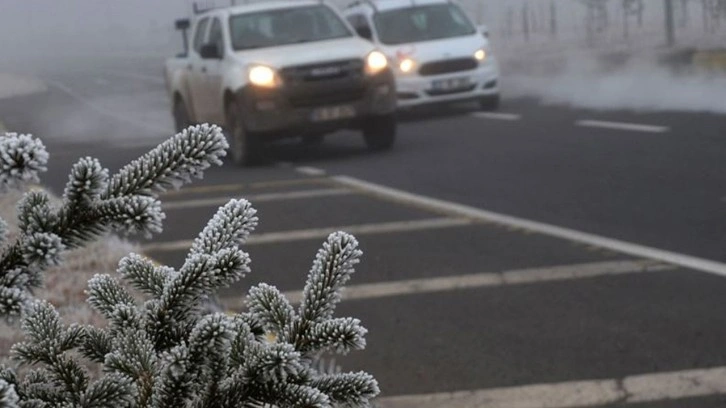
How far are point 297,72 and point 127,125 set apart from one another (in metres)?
10.3

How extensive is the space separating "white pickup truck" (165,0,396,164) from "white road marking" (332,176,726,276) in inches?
97.0

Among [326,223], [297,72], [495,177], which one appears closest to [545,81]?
[297,72]

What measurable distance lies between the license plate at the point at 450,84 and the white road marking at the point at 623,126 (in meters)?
3.61

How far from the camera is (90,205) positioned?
85.7 inches

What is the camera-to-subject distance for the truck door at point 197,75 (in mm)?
19188

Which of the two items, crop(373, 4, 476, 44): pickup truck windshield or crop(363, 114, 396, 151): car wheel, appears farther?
crop(373, 4, 476, 44): pickup truck windshield


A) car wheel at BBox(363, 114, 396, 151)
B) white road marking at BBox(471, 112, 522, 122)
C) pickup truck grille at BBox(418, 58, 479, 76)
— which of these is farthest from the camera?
pickup truck grille at BBox(418, 58, 479, 76)

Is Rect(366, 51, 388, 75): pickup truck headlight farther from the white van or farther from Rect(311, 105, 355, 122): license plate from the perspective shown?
the white van

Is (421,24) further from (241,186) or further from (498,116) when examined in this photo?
(241,186)

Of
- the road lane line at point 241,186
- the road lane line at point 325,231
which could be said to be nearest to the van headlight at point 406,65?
the road lane line at point 241,186

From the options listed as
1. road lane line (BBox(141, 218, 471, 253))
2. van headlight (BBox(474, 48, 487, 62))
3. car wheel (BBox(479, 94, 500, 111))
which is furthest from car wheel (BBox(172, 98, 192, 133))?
road lane line (BBox(141, 218, 471, 253))

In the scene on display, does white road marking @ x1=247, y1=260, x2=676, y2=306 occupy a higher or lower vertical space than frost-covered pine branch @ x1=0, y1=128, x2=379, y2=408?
lower

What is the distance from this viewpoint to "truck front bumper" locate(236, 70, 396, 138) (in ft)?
57.0

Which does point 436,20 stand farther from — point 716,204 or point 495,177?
point 716,204
